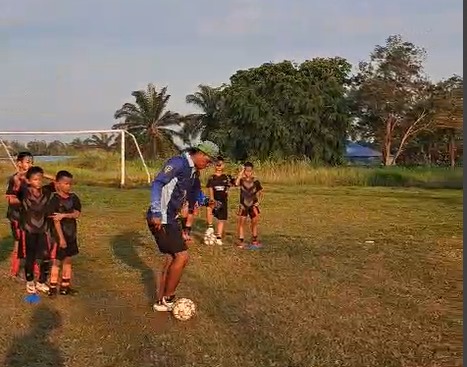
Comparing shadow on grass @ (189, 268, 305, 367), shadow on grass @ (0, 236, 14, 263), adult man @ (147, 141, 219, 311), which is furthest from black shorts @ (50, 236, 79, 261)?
shadow on grass @ (0, 236, 14, 263)

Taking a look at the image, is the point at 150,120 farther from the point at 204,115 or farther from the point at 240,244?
the point at 240,244

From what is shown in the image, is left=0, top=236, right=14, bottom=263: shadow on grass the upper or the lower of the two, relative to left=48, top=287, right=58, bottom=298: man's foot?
lower

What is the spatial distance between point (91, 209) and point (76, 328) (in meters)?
13.4

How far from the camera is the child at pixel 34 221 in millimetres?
7648

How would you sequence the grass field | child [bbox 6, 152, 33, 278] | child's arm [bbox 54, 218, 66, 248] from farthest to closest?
child [bbox 6, 152, 33, 278]
child's arm [bbox 54, 218, 66, 248]
the grass field

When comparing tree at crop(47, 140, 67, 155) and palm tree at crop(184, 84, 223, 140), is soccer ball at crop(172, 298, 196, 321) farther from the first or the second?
palm tree at crop(184, 84, 223, 140)

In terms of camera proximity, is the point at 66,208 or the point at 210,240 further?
the point at 210,240

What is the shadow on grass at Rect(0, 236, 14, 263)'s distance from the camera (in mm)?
10562

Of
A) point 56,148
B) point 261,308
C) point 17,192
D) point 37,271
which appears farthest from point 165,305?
point 56,148

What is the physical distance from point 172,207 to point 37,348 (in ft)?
6.24

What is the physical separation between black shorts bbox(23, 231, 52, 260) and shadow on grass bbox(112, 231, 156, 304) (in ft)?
3.99

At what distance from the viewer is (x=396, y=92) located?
51.8 m

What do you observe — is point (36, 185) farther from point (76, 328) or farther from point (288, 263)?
point (288, 263)

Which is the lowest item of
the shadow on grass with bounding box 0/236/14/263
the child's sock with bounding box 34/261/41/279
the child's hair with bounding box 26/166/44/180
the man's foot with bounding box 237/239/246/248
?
the shadow on grass with bounding box 0/236/14/263
